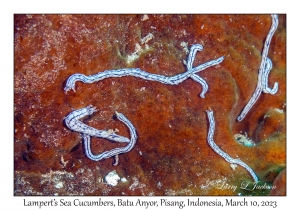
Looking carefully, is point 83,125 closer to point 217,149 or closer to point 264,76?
point 217,149

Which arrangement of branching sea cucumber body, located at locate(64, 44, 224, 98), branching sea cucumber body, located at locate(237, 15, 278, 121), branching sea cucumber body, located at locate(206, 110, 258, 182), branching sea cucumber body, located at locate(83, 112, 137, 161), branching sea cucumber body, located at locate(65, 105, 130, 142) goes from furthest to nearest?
branching sea cucumber body, located at locate(237, 15, 278, 121)
branching sea cucumber body, located at locate(206, 110, 258, 182)
branching sea cucumber body, located at locate(83, 112, 137, 161)
branching sea cucumber body, located at locate(65, 105, 130, 142)
branching sea cucumber body, located at locate(64, 44, 224, 98)

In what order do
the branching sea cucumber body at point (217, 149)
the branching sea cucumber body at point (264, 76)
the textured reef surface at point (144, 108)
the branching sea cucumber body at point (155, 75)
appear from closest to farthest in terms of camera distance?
the textured reef surface at point (144, 108), the branching sea cucumber body at point (155, 75), the branching sea cucumber body at point (217, 149), the branching sea cucumber body at point (264, 76)

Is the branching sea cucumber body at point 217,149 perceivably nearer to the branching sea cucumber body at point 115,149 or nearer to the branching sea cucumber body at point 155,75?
the branching sea cucumber body at point 155,75

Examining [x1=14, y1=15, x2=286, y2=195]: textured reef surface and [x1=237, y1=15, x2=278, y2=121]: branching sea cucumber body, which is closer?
[x1=14, y1=15, x2=286, y2=195]: textured reef surface

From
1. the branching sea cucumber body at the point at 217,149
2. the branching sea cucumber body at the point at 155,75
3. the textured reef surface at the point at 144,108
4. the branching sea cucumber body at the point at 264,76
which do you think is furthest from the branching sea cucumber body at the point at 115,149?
the branching sea cucumber body at the point at 264,76

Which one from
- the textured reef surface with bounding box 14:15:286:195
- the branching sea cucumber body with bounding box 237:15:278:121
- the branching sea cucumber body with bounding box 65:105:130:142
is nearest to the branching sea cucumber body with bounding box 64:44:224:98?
the textured reef surface with bounding box 14:15:286:195

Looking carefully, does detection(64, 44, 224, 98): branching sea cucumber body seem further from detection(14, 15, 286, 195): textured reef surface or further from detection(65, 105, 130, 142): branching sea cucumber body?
detection(65, 105, 130, 142): branching sea cucumber body
